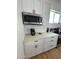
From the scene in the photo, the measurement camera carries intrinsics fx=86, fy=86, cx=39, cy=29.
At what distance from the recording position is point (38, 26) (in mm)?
3955

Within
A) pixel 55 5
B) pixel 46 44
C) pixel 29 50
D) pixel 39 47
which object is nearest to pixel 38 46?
pixel 39 47

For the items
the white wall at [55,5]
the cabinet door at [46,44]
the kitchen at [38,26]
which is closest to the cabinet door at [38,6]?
the kitchen at [38,26]

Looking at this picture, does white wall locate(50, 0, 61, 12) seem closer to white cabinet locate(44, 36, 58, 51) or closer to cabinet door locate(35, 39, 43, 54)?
white cabinet locate(44, 36, 58, 51)

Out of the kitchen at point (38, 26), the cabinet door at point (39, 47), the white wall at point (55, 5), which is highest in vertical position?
the white wall at point (55, 5)

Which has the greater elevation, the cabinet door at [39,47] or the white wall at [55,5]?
the white wall at [55,5]

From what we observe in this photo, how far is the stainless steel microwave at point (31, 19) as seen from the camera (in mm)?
3221

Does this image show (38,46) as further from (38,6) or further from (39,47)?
(38,6)

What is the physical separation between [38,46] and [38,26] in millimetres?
1052

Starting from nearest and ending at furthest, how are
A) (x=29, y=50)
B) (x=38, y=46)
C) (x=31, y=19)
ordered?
(x=29, y=50) → (x=38, y=46) → (x=31, y=19)

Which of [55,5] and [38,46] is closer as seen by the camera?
[38,46]

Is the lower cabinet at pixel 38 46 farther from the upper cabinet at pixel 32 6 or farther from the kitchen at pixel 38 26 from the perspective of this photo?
the upper cabinet at pixel 32 6
